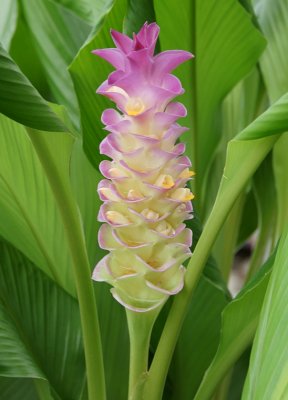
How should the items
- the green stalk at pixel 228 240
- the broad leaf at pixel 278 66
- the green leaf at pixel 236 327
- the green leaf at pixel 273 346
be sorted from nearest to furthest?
the green leaf at pixel 273 346 → the green leaf at pixel 236 327 → the broad leaf at pixel 278 66 → the green stalk at pixel 228 240

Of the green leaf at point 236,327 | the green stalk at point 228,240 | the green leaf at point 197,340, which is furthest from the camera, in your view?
the green stalk at point 228,240

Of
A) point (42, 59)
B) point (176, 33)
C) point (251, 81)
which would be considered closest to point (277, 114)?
point (176, 33)

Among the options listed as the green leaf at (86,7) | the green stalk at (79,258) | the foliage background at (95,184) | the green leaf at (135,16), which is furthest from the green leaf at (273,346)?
the green leaf at (86,7)

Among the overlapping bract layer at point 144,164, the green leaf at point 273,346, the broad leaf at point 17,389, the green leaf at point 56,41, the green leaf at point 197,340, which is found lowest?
the broad leaf at point 17,389

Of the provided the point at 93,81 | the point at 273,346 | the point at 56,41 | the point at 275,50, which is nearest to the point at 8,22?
the point at 56,41

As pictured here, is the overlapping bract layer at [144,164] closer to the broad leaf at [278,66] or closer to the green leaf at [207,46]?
the green leaf at [207,46]

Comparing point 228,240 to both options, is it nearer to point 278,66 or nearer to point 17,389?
point 278,66
